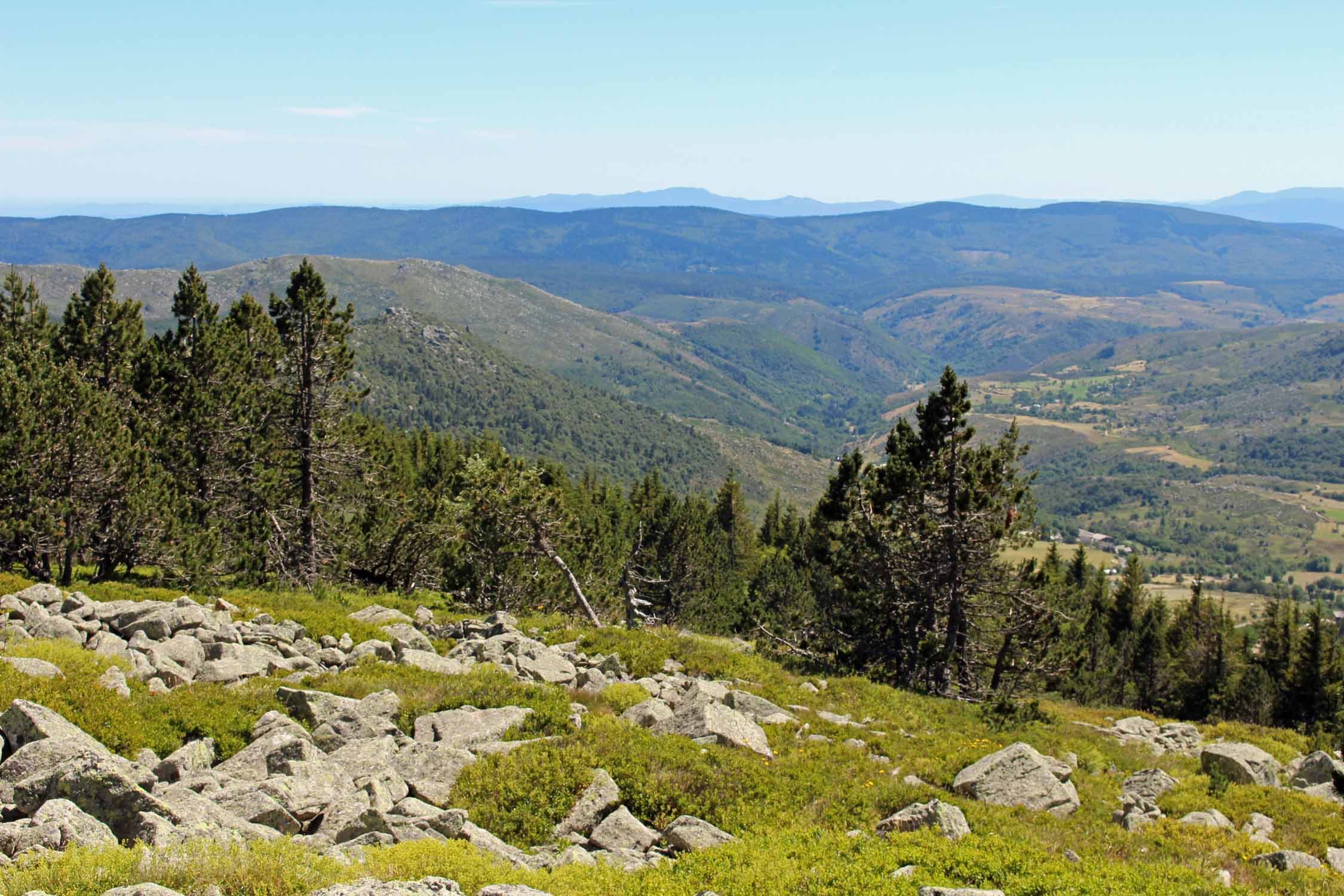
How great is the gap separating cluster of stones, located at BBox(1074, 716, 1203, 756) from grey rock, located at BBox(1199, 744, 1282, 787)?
9.43 ft

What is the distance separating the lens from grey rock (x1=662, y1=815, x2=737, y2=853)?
12.1m

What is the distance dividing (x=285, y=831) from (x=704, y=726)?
27.3ft

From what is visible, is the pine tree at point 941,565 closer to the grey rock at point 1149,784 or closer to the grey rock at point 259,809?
the grey rock at point 1149,784

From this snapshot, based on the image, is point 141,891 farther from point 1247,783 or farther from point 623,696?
point 1247,783

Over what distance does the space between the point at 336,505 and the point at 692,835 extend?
27.9 meters

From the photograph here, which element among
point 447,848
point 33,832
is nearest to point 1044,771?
point 447,848

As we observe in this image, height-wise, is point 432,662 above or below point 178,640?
below

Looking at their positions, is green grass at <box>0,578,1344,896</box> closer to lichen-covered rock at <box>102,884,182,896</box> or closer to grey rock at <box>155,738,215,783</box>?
lichen-covered rock at <box>102,884,182,896</box>

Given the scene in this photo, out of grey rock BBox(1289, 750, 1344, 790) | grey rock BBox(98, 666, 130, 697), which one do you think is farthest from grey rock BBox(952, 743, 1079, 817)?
grey rock BBox(98, 666, 130, 697)

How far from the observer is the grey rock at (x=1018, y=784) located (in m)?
15.2

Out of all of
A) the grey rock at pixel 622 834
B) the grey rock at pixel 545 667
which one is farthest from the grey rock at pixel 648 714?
the grey rock at pixel 622 834

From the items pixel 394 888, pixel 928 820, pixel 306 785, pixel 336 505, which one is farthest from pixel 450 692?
pixel 336 505

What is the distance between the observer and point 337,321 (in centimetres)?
3584

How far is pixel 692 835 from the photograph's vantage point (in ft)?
A: 40.3
